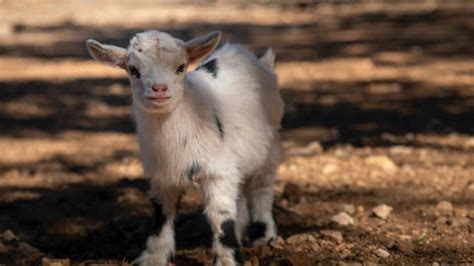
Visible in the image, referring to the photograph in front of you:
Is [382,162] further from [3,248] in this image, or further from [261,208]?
[3,248]

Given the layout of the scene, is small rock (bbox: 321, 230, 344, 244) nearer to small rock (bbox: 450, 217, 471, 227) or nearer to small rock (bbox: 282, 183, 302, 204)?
small rock (bbox: 450, 217, 471, 227)

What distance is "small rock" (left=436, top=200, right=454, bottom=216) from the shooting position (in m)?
6.93

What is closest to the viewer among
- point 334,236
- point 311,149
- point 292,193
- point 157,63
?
point 157,63

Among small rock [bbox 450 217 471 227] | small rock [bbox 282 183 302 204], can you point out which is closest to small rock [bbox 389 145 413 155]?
small rock [bbox 282 183 302 204]

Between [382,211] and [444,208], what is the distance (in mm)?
501

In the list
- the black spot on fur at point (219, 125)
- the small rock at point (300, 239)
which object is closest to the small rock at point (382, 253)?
the small rock at point (300, 239)

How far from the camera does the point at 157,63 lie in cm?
536

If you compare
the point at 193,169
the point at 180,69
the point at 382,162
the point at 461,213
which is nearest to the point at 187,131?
the point at 193,169

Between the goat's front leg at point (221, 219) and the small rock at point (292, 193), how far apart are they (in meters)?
2.23

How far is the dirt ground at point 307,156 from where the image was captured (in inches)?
249

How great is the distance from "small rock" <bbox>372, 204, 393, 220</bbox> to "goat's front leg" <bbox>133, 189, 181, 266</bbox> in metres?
1.87

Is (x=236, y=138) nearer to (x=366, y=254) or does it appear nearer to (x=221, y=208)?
(x=221, y=208)

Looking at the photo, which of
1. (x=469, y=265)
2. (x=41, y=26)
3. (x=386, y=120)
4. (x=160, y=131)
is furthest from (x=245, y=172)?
(x=41, y=26)

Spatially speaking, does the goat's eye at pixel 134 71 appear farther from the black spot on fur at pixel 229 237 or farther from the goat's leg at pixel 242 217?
the goat's leg at pixel 242 217
